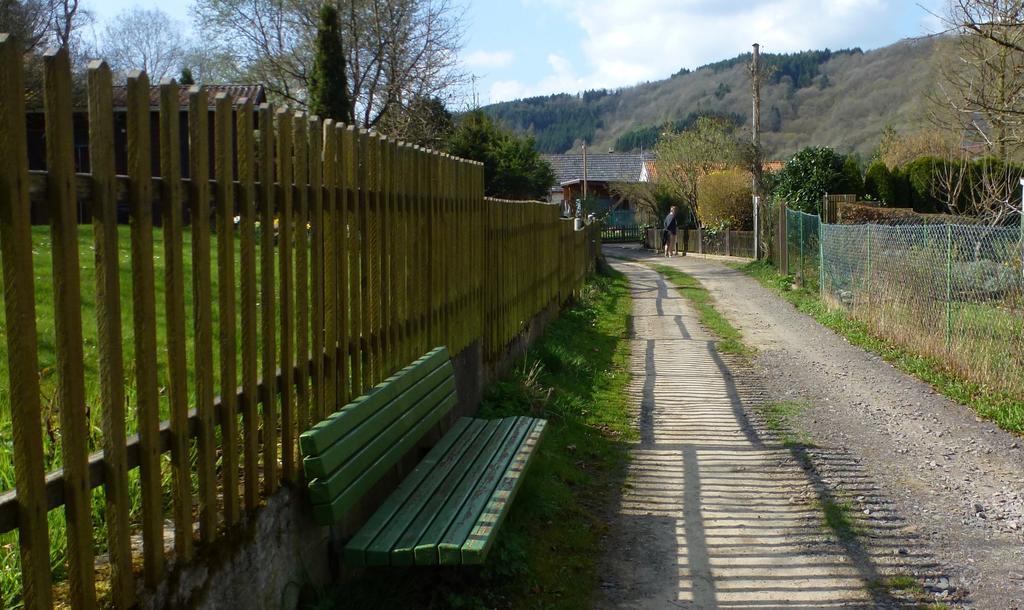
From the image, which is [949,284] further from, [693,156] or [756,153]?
[693,156]

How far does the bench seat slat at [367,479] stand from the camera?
406cm

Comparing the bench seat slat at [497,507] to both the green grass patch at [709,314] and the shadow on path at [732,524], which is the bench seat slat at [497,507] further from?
the green grass patch at [709,314]

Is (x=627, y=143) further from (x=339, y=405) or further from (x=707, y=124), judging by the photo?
(x=339, y=405)

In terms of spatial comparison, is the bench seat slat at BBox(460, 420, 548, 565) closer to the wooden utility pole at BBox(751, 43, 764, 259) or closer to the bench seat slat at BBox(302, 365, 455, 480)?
the bench seat slat at BBox(302, 365, 455, 480)

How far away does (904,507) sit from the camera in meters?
6.12

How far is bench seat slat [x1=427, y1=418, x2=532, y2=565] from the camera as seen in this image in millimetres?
4027

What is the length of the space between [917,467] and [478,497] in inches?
150

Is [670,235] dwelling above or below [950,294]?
above

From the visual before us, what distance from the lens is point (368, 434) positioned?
4.62m

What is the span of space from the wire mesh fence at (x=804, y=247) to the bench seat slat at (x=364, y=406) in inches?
569

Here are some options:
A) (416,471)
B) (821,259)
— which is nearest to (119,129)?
(821,259)

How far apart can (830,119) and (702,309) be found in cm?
9752

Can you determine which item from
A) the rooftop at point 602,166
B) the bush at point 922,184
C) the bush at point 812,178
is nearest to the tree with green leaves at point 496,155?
the bush at point 812,178

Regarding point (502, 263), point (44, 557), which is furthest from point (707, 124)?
point (44, 557)
